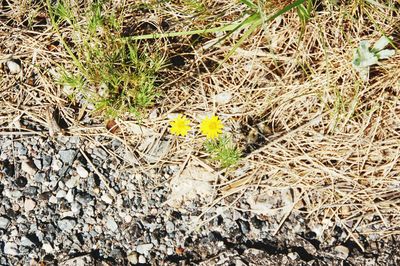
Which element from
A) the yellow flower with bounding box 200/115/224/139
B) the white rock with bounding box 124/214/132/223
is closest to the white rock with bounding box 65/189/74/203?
the white rock with bounding box 124/214/132/223

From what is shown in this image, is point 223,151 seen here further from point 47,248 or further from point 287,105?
point 47,248

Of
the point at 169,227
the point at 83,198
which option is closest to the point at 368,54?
the point at 169,227

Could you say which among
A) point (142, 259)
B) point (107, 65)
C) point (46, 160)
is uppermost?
point (107, 65)

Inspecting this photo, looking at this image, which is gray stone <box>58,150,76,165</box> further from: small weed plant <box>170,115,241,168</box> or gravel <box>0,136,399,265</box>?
small weed plant <box>170,115,241,168</box>

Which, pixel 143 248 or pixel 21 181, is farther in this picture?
pixel 21 181

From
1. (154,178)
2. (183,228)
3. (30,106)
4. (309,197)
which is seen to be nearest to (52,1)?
(30,106)

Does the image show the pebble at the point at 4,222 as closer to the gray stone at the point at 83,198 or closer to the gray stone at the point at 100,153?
the gray stone at the point at 83,198
